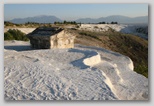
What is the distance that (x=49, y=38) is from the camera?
7.68 m

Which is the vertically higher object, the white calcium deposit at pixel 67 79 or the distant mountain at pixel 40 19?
the distant mountain at pixel 40 19

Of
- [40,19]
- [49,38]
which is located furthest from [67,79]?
[49,38]

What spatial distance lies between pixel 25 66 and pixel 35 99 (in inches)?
36.2

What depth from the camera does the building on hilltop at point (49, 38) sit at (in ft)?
25.4

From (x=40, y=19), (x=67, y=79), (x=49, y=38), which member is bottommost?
(x=67, y=79)

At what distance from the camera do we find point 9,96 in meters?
5.36

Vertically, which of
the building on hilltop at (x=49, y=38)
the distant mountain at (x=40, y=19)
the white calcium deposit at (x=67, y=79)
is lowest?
the white calcium deposit at (x=67, y=79)

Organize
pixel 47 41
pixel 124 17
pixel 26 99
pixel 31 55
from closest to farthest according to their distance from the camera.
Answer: pixel 26 99
pixel 124 17
pixel 31 55
pixel 47 41

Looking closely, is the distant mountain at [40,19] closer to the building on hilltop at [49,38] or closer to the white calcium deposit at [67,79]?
the white calcium deposit at [67,79]

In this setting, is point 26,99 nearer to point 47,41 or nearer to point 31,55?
point 31,55

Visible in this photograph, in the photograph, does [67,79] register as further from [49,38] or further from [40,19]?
[49,38]

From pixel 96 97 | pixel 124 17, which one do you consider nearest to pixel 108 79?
pixel 96 97

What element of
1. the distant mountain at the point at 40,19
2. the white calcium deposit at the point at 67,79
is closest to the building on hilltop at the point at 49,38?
the white calcium deposit at the point at 67,79

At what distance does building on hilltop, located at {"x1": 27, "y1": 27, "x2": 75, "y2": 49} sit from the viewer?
7754mm
